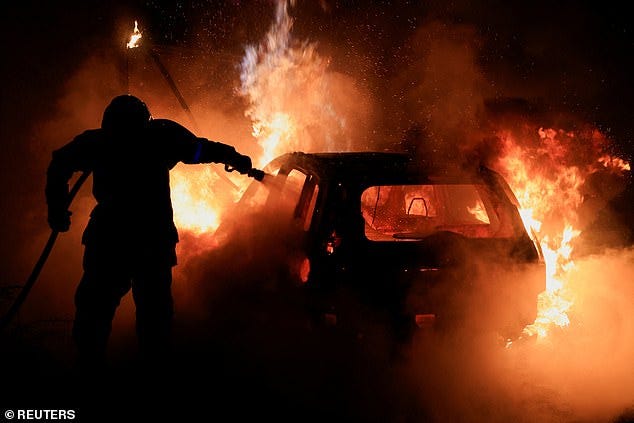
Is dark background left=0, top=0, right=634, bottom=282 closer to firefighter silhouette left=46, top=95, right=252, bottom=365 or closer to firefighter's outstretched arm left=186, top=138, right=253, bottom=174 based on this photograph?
firefighter silhouette left=46, top=95, right=252, bottom=365

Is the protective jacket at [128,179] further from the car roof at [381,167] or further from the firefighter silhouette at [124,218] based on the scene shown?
the car roof at [381,167]

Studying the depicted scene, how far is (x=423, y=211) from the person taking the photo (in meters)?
6.32

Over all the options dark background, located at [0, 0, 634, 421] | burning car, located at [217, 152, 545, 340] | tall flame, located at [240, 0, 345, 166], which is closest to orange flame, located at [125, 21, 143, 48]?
dark background, located at [0, 0, 634, 421]

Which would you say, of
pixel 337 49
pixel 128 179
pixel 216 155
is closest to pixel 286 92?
pixel 337 49

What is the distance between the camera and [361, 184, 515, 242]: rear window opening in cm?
528

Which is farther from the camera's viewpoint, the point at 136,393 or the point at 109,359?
the point at 109,359

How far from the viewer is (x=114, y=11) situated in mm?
9859

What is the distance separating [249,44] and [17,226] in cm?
747

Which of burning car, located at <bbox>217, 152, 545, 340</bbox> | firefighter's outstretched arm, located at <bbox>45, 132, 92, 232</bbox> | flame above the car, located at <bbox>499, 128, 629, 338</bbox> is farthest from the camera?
flame above the car, located at <bbox>499, 128, 629, 338</bbox>

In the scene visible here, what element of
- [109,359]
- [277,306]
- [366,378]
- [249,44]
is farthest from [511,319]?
[249,44]

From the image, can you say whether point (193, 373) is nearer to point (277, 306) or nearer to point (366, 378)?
Answer: point (277, 306)

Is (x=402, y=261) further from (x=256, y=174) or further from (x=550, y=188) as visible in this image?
(x=550, y=188)

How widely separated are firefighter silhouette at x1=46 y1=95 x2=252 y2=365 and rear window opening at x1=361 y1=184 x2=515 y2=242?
1.86 meters

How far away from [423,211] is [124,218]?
318 centimetres
